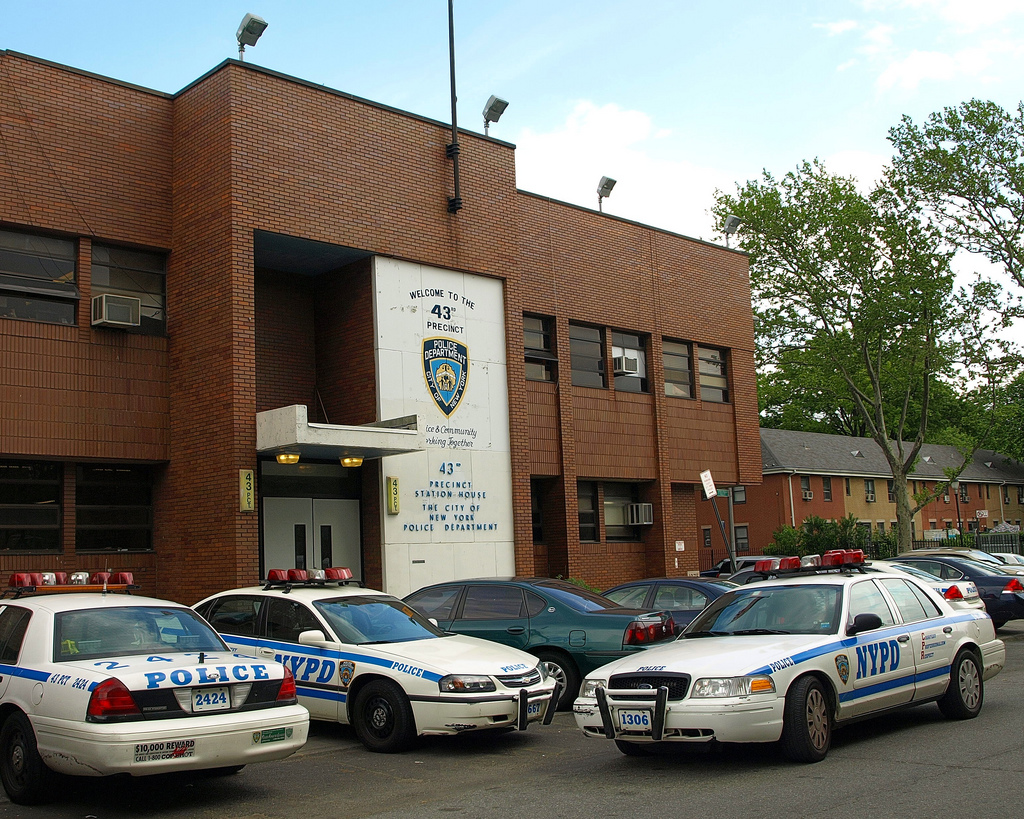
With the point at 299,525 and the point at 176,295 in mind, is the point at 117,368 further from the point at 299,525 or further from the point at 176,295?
the point at 299,525

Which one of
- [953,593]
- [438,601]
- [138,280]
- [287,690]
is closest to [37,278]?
[138,280]

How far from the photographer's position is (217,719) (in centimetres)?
745

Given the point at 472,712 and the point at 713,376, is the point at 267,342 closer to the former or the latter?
the point at 472,712

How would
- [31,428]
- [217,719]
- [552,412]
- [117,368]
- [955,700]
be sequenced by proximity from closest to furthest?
[217,719]
[955,700]
[31,428]
[117,368]
[552,412]

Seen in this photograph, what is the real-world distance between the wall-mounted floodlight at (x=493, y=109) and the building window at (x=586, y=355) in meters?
4.72

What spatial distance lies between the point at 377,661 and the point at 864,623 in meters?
4.26

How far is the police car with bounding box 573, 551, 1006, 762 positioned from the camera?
315 inches

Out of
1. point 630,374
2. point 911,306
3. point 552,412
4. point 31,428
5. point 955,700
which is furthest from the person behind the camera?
point 911,306

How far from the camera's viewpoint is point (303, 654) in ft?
34.2

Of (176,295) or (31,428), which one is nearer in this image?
(31,428)

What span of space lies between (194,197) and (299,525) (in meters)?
5.63

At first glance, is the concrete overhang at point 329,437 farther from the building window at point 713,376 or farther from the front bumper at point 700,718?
the building window at point 713,376

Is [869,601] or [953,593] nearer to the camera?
[869,601]

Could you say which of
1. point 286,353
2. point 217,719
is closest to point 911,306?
point 286,353
